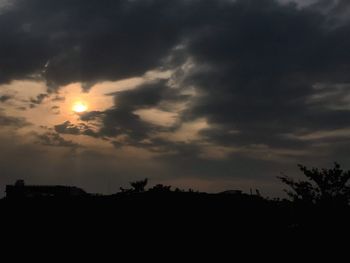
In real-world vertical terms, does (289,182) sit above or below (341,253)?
above

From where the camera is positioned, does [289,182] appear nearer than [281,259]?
No

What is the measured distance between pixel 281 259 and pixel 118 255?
6.31m

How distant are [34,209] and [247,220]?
8.45 m

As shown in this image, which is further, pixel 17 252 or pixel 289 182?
pixel 289 182

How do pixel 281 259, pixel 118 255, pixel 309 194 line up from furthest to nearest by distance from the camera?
pixel 309 194, pixel 281 259, pixel 118 255

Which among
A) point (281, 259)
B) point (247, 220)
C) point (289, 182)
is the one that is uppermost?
point (289, 182)

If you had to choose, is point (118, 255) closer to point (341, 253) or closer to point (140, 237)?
point (140, 237)

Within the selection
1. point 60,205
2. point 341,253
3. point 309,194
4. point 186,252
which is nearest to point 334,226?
point 341,253

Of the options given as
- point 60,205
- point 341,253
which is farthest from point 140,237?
point 341,253

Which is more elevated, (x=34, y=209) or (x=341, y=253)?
(x=34, y=209)

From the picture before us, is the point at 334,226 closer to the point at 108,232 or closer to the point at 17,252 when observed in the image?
the point at 108,232

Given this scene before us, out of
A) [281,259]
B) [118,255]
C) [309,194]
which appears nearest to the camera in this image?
[118,255]

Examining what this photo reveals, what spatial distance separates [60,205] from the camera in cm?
2188

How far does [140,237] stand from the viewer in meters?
20.9
